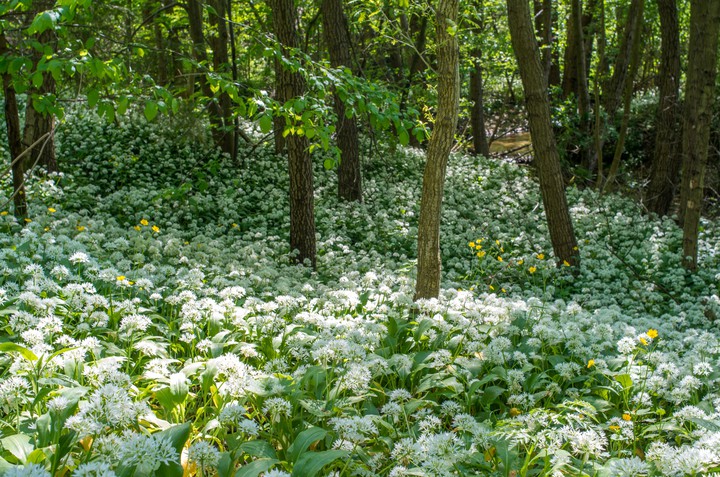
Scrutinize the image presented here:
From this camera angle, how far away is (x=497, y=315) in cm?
450

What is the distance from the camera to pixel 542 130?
7816 millimetres

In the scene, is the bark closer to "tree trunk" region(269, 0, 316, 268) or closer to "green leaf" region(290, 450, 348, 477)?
"tree trunk" region(269, 0, 316, 268)

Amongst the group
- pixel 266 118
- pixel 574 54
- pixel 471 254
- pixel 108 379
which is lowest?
pixel 471 254

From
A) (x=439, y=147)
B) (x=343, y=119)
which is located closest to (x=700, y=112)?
(x=439, y=147)

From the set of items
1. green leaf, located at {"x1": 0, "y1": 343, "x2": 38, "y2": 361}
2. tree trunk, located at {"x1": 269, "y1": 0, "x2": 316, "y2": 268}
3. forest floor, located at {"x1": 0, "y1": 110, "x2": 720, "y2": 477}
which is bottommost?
forest floor, located at {"x1": 0, "y1": 110, "x2": 720, "y2": 477}

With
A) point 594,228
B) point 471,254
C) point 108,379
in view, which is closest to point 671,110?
point 594,228

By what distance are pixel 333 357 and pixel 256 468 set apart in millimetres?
966

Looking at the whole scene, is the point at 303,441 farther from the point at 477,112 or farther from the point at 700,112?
the point at 477,112

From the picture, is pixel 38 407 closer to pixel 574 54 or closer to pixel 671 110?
pixel 671 110

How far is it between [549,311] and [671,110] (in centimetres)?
760

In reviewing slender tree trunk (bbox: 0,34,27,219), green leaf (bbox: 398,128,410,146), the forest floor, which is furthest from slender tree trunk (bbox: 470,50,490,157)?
slender tree trunk (bbox: 0,34,27,219)

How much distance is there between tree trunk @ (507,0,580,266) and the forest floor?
1.40 feet

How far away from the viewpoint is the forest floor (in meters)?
2.47

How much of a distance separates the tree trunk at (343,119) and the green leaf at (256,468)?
7.06 meters
